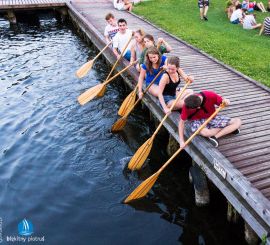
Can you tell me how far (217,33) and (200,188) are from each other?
1162 centimetres

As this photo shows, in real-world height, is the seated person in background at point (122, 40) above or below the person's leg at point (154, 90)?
above

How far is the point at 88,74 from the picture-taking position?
15.6 metres

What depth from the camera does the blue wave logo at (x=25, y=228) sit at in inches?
295

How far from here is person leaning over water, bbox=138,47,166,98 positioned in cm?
948

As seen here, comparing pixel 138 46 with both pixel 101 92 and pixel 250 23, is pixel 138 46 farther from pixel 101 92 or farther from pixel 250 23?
pixel 250 23

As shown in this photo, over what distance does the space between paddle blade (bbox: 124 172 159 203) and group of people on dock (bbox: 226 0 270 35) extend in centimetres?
1236

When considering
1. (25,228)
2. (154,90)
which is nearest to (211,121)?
(154,90)

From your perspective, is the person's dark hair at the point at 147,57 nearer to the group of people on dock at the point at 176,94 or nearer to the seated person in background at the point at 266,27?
the group of people on dock at the point at 176,94

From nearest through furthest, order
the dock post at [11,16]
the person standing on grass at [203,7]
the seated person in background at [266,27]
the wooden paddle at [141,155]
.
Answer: the wooden paddle at [141,155]
the seated person in background at [266,27]
the person standing on grass at [203,7]
the dock post at [11,16]

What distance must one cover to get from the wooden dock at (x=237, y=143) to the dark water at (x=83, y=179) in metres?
1.10

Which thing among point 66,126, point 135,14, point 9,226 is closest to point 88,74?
point 66,126

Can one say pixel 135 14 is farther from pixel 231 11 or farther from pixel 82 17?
pixel 231 11

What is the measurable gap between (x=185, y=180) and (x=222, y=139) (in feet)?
5.39

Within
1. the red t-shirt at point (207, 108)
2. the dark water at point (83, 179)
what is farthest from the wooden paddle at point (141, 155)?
the red t-shirt at point (207, 108)
